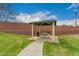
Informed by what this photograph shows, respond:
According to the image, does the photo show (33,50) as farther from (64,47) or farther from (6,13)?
(6,13)

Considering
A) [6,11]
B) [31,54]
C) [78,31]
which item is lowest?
[31,54]

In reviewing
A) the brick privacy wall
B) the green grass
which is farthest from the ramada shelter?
the green grass

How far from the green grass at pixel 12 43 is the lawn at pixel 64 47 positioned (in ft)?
1.00

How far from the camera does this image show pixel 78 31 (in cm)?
496

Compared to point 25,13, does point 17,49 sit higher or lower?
lower

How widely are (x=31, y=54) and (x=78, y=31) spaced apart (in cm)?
77

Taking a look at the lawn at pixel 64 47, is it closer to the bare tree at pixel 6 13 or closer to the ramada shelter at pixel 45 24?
the ramada shelter at pixel 45 24

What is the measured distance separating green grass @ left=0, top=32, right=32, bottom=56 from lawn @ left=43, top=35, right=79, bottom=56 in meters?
0.31

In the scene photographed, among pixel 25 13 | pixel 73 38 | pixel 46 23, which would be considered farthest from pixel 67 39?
pixel 25 13

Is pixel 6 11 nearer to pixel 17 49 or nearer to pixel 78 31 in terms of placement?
pixel 17 49

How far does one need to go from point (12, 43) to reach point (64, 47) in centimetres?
76

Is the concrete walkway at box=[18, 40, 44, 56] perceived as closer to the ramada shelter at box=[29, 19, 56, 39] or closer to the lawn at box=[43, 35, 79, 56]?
the lawn at box=[43, 35, 79, 56]

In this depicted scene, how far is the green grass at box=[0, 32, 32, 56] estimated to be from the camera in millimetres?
4879

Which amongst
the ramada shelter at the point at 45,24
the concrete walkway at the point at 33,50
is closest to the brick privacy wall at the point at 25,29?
the ramada shelter at the point at 45,24
